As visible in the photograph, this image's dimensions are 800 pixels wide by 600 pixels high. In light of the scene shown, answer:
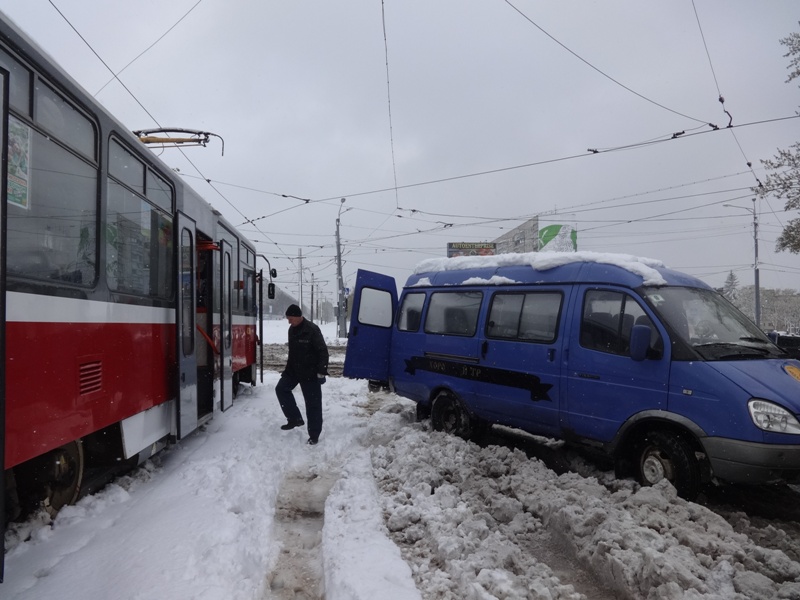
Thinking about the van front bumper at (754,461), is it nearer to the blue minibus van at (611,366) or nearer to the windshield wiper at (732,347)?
the blue minibus van at (611,366)

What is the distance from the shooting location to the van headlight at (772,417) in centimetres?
426

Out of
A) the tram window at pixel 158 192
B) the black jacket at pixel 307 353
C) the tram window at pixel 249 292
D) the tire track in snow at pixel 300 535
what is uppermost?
the tram window at pixel 158 192

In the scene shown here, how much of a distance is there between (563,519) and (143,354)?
3893 millimetres

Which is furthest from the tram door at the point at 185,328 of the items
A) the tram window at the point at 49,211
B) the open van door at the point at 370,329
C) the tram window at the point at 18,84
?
the tram window at the point at 18,84

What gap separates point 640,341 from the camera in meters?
4.89

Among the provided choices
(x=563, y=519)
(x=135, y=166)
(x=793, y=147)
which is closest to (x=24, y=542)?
(x=135, y=166)

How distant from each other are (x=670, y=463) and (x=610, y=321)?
55.4 inches

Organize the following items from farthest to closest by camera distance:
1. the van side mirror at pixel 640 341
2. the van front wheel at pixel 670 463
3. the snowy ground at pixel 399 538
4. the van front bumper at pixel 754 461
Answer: the van side mirror at pixel 640 341
the van front wheel at pixel 670 463
the van front bumper at pixel 754 461
the snowy ground at pixel 399 538

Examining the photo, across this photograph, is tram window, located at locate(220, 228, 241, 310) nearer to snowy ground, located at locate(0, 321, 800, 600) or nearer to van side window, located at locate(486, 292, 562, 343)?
snowy ground, located at locate(0, 321, 800, 600)

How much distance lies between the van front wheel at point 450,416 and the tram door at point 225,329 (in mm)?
3087

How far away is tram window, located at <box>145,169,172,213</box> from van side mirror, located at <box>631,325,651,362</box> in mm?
4758

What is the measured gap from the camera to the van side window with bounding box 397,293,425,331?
316 inches

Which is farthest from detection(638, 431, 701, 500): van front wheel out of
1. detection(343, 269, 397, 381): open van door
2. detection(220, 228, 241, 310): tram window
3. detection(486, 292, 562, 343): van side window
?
detection(220, 228, 241, 310): tram window

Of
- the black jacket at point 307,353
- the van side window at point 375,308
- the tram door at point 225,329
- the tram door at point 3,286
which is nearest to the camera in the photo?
the tram door at point 3,286
